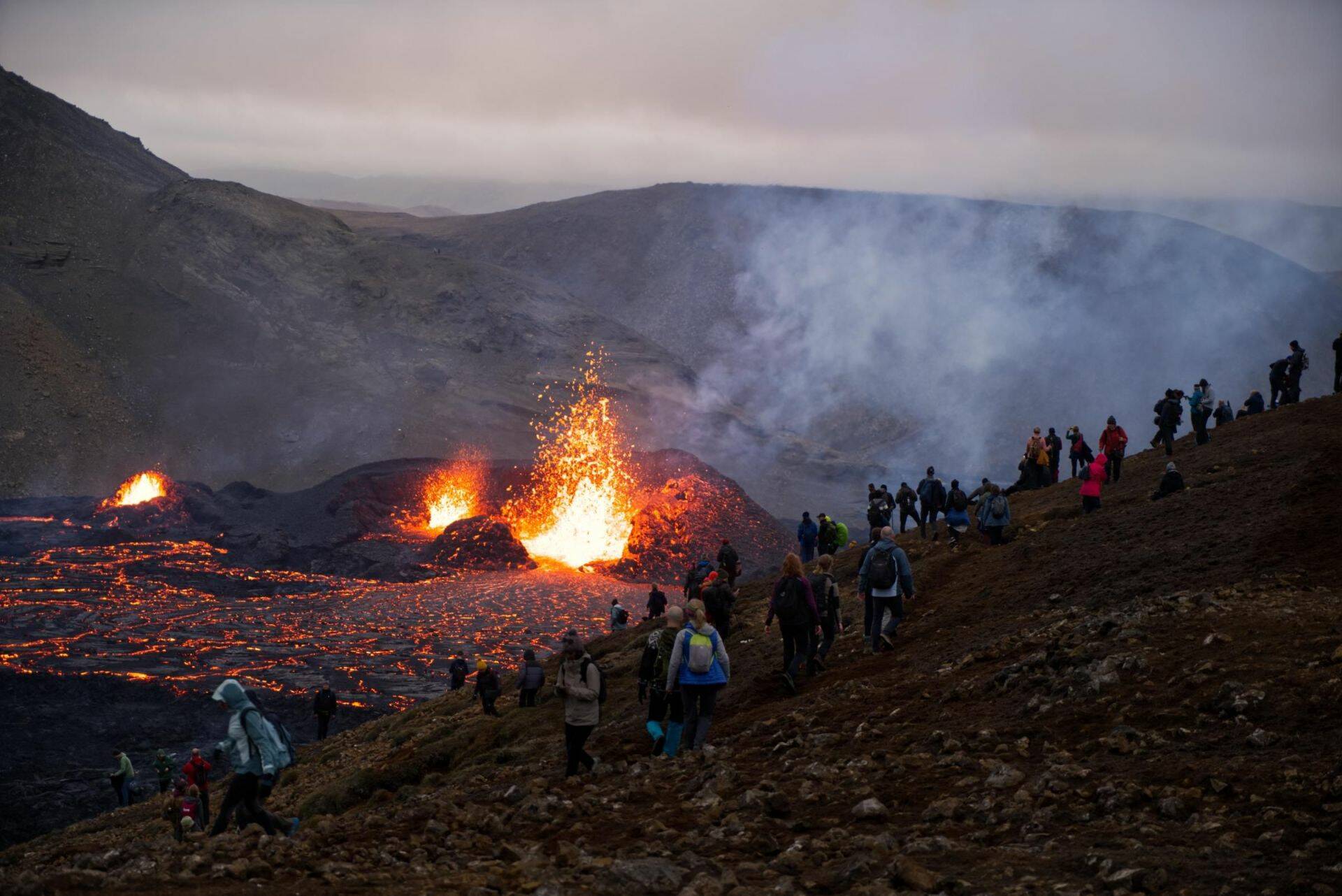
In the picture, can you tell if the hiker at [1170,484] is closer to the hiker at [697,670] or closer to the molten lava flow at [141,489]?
the hiker at [697,670]

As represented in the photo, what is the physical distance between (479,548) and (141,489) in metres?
22.1

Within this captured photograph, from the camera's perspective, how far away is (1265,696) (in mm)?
9031

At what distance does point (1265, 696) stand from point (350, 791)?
36.7 ft

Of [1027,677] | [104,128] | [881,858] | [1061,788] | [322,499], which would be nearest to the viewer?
[881,858]

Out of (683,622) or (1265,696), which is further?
(683,622)

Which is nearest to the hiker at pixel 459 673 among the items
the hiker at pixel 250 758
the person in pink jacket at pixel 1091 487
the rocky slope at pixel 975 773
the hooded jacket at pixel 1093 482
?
the rocky slope at pixel 975 773

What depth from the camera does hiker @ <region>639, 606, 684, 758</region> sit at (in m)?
11.9

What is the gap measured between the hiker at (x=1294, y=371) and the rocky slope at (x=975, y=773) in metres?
10.2

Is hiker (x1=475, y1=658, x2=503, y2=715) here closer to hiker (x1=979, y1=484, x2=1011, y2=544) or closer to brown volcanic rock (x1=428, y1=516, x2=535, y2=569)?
hiker (x1=979, y1=484, x2=1011, y2=544)

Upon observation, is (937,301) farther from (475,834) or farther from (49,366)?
(475,834)

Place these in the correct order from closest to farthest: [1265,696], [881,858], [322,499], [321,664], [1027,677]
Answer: [881,858] → [1265,696] → [1027,677] → [321,664] → [322,499]

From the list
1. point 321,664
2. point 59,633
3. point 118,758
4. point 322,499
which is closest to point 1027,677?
point 118,758

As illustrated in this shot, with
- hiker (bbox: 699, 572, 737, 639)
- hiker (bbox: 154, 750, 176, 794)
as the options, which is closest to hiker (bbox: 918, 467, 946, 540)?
hiker (bbox: 699, 572, 737, 639)

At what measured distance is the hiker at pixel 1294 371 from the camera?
84.5 feet
